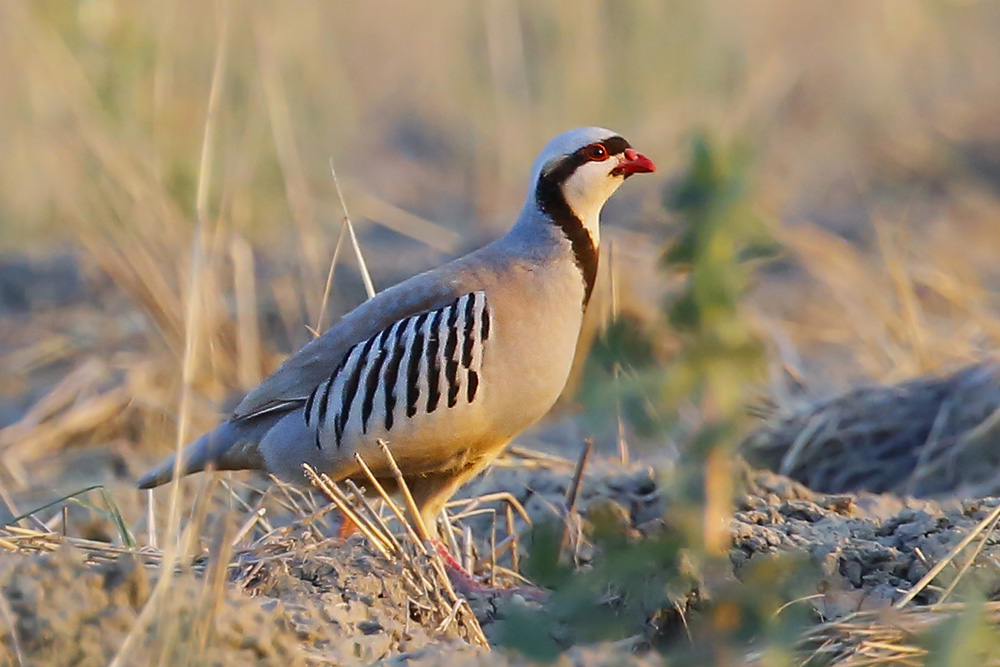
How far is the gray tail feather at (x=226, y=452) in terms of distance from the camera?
13.6 feet

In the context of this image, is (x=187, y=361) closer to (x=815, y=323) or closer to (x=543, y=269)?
(x=543, y=269)

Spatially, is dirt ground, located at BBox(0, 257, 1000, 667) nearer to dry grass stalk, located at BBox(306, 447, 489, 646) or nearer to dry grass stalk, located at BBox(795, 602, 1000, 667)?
dry grass stalk, located at BBox(306, 447, 489, 646)

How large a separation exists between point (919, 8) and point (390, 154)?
17.2 ft

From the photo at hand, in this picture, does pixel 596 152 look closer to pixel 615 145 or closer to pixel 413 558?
pixel 615 145

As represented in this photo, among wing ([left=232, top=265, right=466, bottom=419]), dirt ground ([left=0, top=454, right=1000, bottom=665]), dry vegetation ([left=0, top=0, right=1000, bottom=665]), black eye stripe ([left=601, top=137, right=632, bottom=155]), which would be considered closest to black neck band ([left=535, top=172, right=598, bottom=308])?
black eye stripe ([left=601, top=137, right=632, bottom=155])

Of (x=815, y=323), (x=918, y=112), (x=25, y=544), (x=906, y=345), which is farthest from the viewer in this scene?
(x=918, y=112)

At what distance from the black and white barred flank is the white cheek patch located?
42 centimetres

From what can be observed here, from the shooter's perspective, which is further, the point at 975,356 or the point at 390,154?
the point at 390,154

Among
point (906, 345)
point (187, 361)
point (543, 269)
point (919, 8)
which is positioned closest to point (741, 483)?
point (543, 269)

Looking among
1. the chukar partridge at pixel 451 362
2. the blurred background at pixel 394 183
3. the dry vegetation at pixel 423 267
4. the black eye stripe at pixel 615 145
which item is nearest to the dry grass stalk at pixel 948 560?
the dry vegetation at pixel 423 267

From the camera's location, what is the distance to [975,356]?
5500 millimetres

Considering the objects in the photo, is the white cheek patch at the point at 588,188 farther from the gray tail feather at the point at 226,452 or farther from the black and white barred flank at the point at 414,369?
the gray tail feather at the point at 226,452

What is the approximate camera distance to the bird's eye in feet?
13.5

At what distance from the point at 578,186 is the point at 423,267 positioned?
12.7 ft
